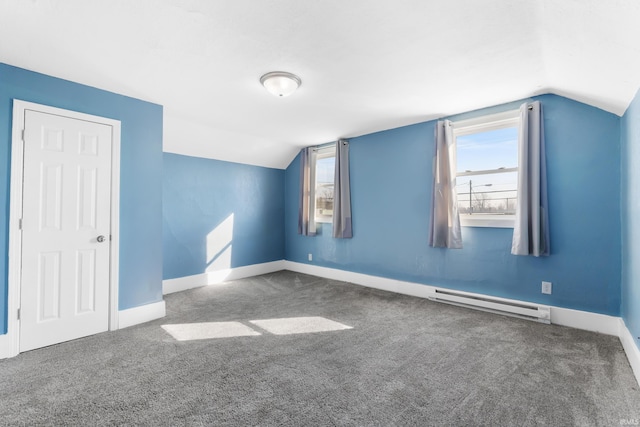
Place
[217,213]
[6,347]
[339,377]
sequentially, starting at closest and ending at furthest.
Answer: [339,377], [6,347], [217,213]

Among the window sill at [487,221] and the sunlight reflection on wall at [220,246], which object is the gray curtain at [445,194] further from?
the sunlight reflection on wall at [220,246]

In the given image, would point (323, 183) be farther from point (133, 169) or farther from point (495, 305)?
point (495, 305)

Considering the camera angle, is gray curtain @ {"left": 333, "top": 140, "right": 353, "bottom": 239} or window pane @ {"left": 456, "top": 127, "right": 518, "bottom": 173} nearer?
window pane @ {"left": 456, "top": 127, "right": 518, "bottom": 173}

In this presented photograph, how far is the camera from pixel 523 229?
120 inches

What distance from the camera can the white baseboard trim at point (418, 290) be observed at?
2.76 metres

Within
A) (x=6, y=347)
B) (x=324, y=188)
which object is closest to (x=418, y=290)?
(x=324, y=188)

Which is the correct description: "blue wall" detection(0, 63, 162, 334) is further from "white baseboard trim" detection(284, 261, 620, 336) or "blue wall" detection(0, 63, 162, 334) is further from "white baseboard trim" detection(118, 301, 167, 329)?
"white baseboard trim" detection(284, 261, 620, 336)

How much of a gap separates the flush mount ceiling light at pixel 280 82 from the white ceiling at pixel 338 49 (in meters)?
0.08

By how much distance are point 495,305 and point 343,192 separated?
258cm

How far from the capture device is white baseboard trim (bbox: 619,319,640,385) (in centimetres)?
203

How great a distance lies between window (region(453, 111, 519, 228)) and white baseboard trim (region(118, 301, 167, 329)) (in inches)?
146

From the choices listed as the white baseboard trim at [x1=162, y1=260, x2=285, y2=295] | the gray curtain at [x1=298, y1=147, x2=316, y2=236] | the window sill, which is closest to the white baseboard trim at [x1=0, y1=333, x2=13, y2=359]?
the white baseboard trim at [x1=162, y1=260, x2=285, y2=295]

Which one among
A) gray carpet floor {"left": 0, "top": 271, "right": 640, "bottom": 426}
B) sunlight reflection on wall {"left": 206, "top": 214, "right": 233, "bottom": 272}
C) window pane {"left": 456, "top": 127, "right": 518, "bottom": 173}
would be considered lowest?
gray carpet floor {"left": 0, "top": 271, "right": 640, "bottom": 426}

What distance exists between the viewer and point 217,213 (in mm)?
4945
